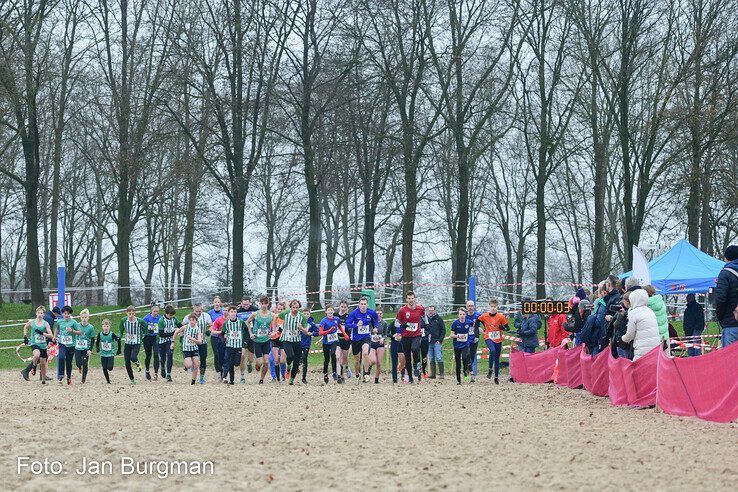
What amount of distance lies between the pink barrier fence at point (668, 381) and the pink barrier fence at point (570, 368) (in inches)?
0.8

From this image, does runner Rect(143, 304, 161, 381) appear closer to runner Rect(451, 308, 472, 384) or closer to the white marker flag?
runner Rect(451, 308, 472, 384)

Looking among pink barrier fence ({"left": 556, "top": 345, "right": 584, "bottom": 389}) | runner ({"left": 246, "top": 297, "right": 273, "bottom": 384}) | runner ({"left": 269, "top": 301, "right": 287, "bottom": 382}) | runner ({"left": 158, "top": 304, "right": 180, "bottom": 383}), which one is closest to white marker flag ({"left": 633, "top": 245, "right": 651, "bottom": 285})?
pink barrier fence ({"left": 556, "top": 345, "right": 584, "bottom": 389})

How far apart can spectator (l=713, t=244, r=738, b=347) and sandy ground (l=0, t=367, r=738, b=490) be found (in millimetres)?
1294

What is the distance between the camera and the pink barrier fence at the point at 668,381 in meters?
13.1

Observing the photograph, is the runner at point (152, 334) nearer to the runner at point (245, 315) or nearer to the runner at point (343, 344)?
the runner at point (245, 315)

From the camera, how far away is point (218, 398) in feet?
61.4

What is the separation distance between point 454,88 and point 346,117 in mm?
4378

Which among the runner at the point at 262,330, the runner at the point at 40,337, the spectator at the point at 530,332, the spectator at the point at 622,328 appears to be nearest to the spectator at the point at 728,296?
the spectator at the point at 622,328

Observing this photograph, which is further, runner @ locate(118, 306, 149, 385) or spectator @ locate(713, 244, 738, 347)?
runner @ locate(118, 306, 149, 385)

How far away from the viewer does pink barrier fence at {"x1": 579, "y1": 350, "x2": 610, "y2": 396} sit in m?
19.2

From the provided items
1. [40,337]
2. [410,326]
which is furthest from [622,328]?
[40,337]

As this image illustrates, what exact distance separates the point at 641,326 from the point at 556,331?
35.2 feet

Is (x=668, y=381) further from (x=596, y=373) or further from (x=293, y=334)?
(x=293, y=334)

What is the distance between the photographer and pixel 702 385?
1376cm
